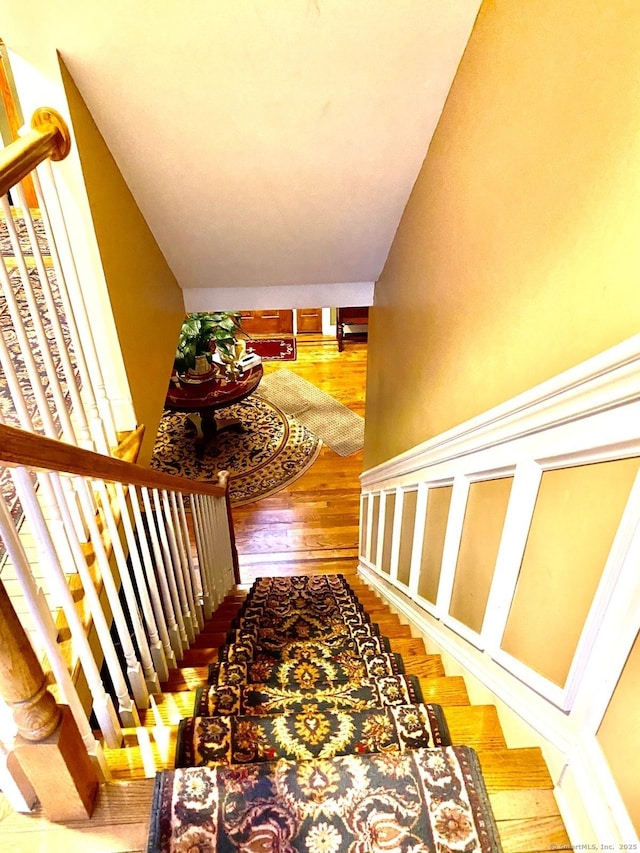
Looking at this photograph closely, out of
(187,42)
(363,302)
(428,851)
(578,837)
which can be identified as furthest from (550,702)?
(363,302)

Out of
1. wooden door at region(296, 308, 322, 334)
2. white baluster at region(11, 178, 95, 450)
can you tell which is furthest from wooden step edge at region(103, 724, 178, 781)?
wooden door at region(296, 308, 322, 334)

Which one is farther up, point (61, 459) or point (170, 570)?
point (61, 459)

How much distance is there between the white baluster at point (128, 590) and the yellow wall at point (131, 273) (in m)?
0.85

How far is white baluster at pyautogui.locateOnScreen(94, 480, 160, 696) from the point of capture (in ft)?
4.44

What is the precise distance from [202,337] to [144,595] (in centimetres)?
363

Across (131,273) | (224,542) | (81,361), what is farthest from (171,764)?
(224,542)

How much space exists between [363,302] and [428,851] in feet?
9.57

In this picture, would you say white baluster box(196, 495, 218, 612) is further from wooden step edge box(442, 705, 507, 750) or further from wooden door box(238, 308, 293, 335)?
wooden door box(238, 308, 293, 335)

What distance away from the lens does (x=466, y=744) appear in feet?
4.26

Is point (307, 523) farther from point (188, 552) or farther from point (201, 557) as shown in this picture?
point (188, 552)

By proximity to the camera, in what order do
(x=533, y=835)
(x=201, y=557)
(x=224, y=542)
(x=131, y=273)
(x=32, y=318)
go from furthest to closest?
(x=224, y=542)
(x=201, y=557)
(x=131, y=273)
(x=32, y=318)
(x=533, y=835)

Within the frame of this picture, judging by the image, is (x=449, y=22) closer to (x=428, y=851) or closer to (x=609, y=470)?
(x=609, y=470)

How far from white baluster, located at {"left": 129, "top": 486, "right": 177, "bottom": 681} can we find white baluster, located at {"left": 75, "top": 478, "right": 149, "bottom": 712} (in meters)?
0.12

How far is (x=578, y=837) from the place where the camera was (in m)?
1.00
